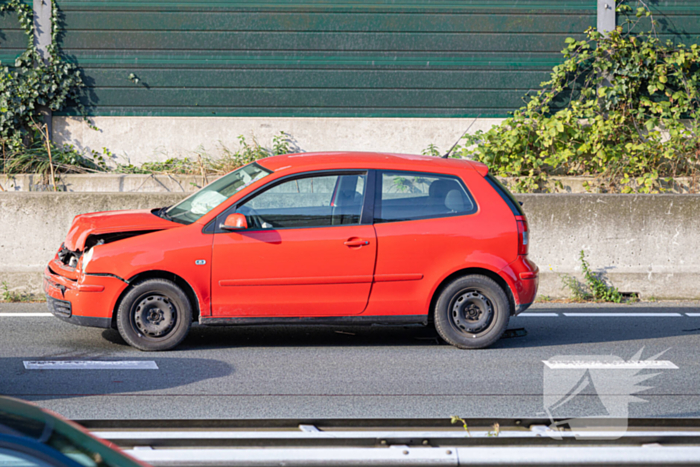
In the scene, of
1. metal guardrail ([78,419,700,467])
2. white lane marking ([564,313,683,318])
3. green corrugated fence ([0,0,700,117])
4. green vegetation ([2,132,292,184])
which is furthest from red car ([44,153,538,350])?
green corrugated fence ([0,0,700,117])

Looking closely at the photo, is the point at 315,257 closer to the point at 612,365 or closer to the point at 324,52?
the point at 612,365

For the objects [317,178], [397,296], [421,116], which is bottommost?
[397,296]

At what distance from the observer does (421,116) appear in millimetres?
12875

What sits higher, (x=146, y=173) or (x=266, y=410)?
(x=146, y=173)

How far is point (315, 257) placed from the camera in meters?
6.65

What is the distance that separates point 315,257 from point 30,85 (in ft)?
25.2

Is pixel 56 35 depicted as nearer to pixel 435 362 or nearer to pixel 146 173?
pixel 146 173

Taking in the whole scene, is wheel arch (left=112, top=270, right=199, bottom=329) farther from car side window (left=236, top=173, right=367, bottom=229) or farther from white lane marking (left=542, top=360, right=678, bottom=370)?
white lane marking (left=542, top=360, right=678, bottom=370)

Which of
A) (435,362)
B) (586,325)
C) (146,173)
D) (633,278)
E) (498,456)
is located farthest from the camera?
(146,173)

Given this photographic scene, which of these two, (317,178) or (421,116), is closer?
(317,178)

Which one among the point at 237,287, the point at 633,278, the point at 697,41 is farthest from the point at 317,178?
the point at 697,41

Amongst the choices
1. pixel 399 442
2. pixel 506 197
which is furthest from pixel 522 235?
pixel 399 442

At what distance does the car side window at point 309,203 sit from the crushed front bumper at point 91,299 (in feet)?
4.10

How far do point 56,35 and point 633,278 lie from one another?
9.44m
